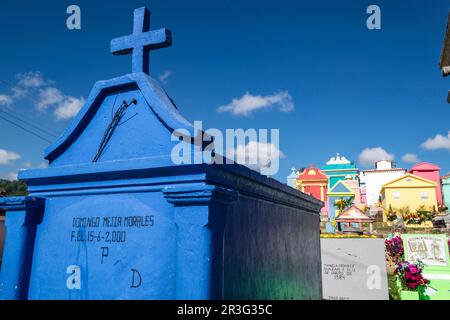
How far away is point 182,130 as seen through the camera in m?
3.02

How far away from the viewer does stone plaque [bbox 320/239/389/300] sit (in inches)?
340

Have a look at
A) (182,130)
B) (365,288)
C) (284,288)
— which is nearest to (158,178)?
(182,130)

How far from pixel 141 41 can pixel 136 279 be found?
99.2 inches

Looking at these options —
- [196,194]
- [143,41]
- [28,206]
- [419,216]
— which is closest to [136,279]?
[196,194]

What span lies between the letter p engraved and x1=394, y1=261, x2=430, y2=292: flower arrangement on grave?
26.5 ft

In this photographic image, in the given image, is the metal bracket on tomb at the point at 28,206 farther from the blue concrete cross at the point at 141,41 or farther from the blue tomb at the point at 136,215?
the blue concrete cross at the point at 141,41

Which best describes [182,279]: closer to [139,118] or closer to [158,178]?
[158,178]

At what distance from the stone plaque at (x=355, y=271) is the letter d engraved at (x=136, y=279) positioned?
280 inches

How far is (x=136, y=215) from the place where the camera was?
9.84 feet

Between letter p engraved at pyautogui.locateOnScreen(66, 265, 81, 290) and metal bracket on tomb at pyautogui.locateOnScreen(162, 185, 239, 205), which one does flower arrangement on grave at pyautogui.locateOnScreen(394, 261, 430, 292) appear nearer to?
metal bracket on tomb at pyautogui.locateOnScreen(162, 185, 239, 205)

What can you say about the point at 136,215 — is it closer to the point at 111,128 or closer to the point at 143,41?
the point at 111,128

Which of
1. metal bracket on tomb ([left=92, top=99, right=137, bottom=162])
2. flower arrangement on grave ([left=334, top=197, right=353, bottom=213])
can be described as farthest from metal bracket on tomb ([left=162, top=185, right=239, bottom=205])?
flower arrangement on grave ([left=334, top=197, right=353, bottom=213])

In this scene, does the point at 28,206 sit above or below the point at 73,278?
above

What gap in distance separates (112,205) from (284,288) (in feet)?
7.82
